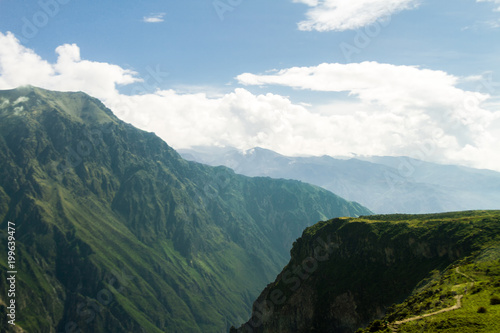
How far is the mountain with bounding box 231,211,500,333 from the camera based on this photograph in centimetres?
8481

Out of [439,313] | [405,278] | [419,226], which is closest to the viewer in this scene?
[439,313]

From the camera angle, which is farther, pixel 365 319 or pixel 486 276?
pixel 365 319

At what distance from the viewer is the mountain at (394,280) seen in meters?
84.8

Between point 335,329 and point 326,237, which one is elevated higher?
point 326,237

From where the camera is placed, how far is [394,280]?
14188cm

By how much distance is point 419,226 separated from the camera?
160 meters

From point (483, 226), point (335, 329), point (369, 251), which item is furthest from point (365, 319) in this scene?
point (483, 226)

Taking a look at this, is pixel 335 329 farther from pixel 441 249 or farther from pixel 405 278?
pixel 441 249

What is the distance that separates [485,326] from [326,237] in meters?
123

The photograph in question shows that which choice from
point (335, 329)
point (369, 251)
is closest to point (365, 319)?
point (335, 329)

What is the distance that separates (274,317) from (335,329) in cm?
4484

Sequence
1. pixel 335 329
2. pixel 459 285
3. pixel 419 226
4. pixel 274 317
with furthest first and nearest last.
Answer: pixel 274 317, pixel 419 226, pixel 335 329, pixel 459 285

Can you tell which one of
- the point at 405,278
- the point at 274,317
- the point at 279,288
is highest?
the point at 405,278

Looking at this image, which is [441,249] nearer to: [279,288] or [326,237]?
[326,237]
